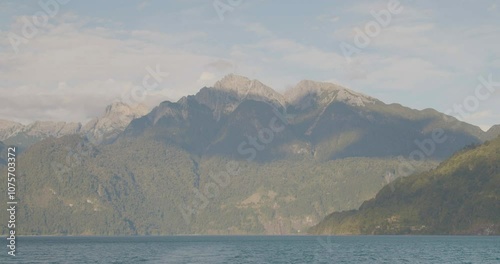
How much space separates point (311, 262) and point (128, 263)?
170ft

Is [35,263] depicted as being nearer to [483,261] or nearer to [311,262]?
[311,262]

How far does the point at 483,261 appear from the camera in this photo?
643 feet

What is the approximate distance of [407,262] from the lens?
638 feet

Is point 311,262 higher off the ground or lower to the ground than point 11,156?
lower

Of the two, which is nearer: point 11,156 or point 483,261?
point 11,156

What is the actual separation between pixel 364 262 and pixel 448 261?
24.1 meters

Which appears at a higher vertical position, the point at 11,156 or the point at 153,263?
the point at 11,156

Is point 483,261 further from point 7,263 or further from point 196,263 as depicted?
point 7,263

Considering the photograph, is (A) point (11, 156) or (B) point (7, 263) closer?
(A) point (11, 156)

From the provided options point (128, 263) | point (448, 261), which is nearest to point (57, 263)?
point (128, 263)

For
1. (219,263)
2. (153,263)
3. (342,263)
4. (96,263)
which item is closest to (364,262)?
(342,263)

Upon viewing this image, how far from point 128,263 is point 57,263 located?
789 inches

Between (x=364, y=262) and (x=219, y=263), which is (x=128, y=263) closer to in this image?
(x=219, y=263)

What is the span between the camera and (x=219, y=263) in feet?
646
